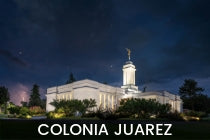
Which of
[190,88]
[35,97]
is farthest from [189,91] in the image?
[35,97]

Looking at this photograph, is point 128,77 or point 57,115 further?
point 128,77

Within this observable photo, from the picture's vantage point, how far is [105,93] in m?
59.0

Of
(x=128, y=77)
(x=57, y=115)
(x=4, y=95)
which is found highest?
(x=128, y=77)

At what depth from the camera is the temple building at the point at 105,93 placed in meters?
53.3

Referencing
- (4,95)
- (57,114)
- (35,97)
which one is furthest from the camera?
(35,97)

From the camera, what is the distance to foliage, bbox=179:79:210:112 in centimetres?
7656

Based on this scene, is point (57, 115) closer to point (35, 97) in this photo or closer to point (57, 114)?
point (57, 114)

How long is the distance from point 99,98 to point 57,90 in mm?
12864

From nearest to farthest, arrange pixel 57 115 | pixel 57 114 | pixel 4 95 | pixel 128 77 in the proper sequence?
pixel 57 115 → pixel 57 114 → pixel 4 95 → pixel 128 77

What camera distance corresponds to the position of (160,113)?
100ft

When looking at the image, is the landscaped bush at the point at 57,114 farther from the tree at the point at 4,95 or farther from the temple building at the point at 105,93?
the tree at the point at 4,95

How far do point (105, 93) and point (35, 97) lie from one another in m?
31.6

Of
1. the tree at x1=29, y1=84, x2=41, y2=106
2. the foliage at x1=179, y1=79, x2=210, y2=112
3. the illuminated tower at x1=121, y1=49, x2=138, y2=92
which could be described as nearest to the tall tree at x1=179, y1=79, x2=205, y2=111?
the foliage at x1=179, y1=79, x2=210, y2=112

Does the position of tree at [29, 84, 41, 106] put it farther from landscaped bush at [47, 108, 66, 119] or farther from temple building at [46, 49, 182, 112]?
landscaped bush at [47, 108, 66, 119]
